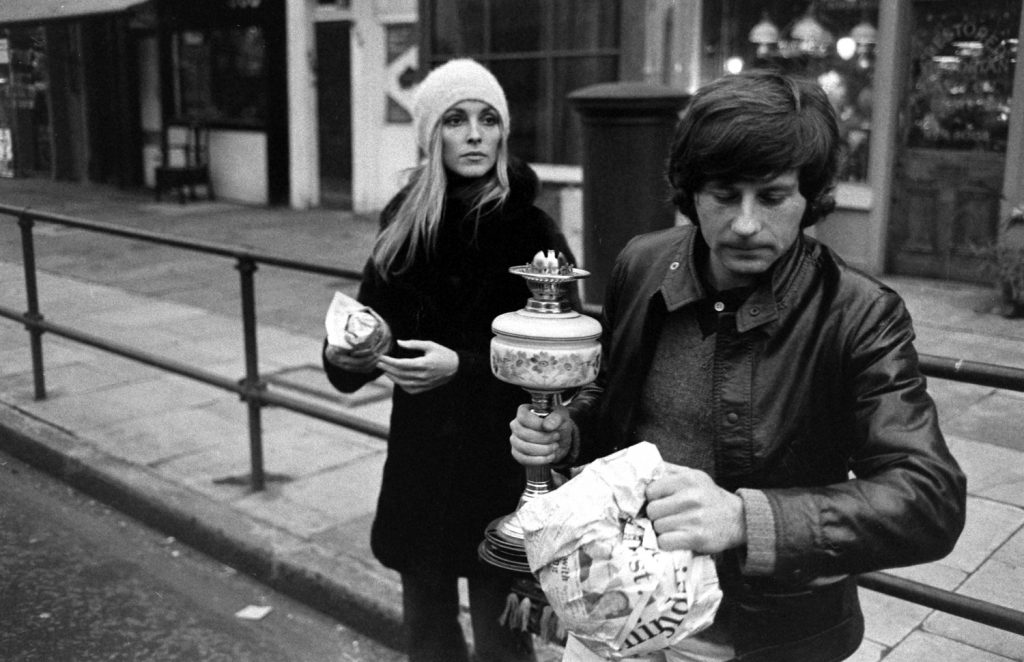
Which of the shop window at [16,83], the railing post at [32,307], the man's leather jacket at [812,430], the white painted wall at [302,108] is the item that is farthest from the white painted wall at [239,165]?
the man's leather jacket at [812,430]

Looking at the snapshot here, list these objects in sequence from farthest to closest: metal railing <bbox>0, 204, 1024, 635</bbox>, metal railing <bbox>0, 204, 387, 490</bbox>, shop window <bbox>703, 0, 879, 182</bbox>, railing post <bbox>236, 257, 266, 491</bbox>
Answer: shop window <bbox>703, 0, 879, 182</bbox> → railing post <bbox>236, 257, 266, 491</bbox> → metal railing <bbox>0, 204, 387, 490</bbox> → metal railing <bbox>0, 204, 1024, 635</bbox>

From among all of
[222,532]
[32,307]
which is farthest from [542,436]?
[32,307]

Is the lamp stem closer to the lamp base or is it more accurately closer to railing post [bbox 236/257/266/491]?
the lamp base

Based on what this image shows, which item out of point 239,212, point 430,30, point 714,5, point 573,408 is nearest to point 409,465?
point 573,408

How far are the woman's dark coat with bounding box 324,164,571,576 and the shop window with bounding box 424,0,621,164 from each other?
29.4 feet

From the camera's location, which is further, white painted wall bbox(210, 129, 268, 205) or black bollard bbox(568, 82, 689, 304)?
white painted wall bbox(210, 129, 268, 205)

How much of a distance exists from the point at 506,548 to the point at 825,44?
29.4 feet

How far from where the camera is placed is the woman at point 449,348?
2.61m

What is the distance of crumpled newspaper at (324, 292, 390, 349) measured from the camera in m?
2.51

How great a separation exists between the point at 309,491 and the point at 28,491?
4.77 feet

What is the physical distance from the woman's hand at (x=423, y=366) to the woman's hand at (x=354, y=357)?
30 mm

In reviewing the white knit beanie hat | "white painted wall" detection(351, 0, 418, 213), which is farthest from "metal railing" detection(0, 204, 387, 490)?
"white painted wall" detection(351, 0, 418, 213)

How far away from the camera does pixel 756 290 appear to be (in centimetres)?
168

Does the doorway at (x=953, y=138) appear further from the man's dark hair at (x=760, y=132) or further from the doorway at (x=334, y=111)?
the doorway at (x=334, y=111)
